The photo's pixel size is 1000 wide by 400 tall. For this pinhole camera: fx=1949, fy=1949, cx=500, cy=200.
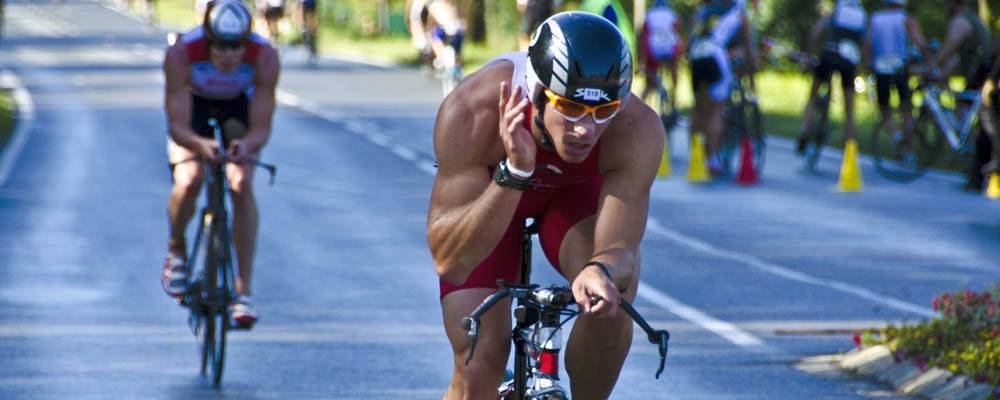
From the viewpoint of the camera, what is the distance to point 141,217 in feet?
51.5

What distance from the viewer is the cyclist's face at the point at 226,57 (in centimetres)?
908

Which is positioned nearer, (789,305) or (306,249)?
(789,305)

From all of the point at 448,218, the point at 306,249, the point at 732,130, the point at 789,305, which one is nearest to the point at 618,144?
the point at 448,218

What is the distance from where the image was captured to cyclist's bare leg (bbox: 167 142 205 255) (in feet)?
30.7

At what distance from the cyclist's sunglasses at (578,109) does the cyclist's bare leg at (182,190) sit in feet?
15.8

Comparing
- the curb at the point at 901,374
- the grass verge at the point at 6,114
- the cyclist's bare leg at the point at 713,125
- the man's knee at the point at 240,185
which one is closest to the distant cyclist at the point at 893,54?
the cyclist's bare leg at the point at 713,125

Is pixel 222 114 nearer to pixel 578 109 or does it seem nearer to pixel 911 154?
pixel 578 109

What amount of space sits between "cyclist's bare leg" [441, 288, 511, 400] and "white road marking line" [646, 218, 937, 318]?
6.01 m

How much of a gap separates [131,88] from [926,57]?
19297 mm

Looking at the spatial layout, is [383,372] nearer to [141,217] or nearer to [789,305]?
[789,305]

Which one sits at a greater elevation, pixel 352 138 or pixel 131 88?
pixel 352 138

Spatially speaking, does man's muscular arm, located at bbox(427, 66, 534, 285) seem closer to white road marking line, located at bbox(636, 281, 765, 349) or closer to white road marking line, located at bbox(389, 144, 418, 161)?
white road marking line, located at bbox(636, 281, 765, 349)

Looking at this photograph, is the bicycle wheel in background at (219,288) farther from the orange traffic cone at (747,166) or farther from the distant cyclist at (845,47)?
the distant cyclist at (845,47)

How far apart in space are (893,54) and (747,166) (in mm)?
2110
